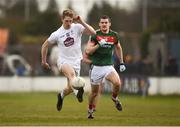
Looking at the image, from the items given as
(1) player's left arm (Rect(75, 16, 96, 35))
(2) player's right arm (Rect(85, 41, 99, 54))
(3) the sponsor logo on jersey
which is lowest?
(2) player's right arm (Rect(85, 41, 99, 54))

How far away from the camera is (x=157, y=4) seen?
5128 cm

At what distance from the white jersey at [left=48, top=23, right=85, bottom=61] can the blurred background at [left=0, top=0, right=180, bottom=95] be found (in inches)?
603

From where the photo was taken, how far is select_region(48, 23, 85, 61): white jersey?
70.9 ft

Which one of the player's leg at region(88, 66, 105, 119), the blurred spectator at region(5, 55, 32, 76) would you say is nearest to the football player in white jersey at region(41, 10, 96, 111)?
the player's leg at region(88, 66, 105, 119)

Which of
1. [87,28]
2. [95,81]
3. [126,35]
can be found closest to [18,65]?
[126,35]

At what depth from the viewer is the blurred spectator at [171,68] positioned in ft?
127

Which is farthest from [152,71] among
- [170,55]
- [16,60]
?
[16,60]

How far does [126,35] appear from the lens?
1983 inches

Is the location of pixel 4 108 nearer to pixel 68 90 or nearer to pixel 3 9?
pixel 68 90

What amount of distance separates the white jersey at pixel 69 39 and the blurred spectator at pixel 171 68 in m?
17.2

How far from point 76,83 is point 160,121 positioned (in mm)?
2337

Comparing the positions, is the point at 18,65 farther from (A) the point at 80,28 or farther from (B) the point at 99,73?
(B) the point at 99,73

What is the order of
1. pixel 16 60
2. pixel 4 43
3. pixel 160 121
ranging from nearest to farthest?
pixel 160 121
pixel 16 60
pixel 4 43

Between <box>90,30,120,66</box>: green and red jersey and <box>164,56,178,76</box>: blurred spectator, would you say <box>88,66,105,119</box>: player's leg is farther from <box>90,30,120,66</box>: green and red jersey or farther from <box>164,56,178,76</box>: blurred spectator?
<box>164,56,178,76</box>: blurred spectator
